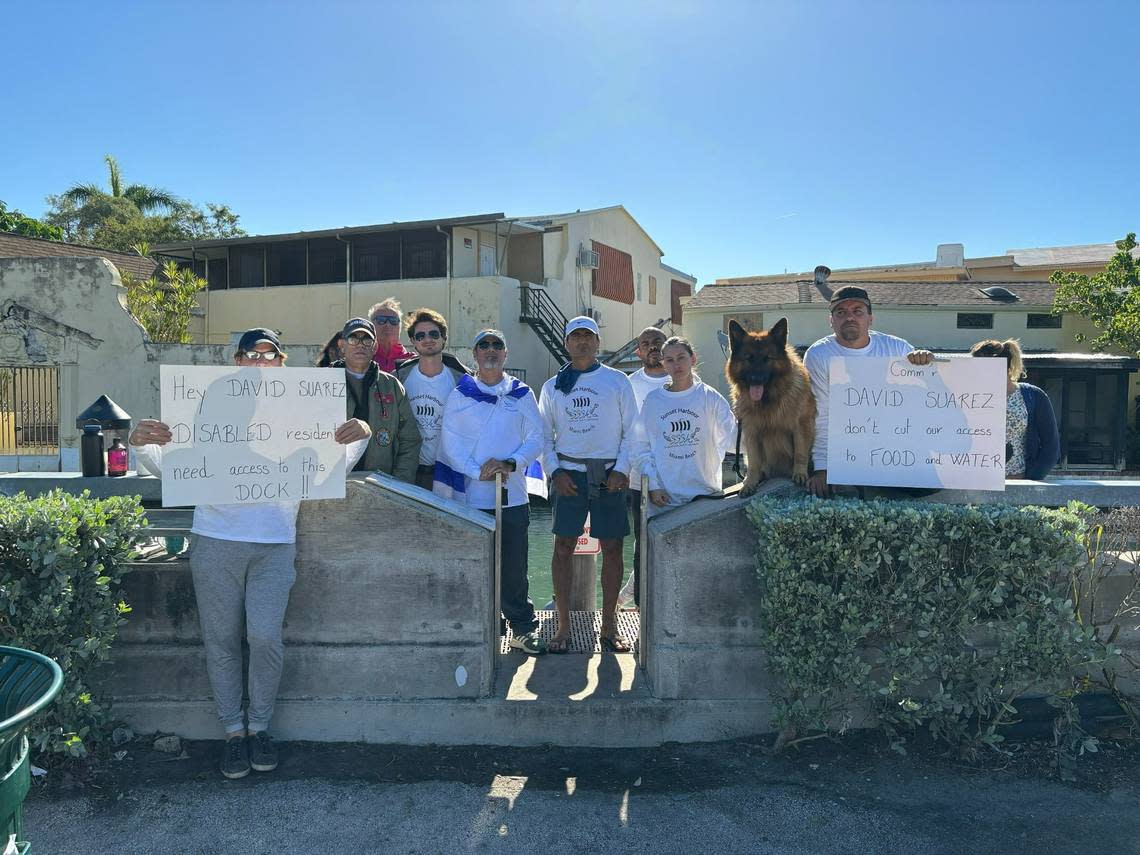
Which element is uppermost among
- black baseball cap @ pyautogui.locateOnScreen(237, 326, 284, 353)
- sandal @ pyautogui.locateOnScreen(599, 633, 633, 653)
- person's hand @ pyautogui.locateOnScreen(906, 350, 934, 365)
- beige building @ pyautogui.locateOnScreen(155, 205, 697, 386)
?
beige building @ pyautogui.locateOnScreen(155, 205, 697, 386)

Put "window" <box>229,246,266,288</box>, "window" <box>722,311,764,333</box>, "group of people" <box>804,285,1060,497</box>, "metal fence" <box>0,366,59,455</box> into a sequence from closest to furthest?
"group of people" <box>804,285,1060,497</box> < "metal fence" <box>0,366,59,455</box> < "window" <box>722,311,764,333</box> < "window" <box>229,246,266,288</box>

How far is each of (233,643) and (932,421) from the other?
384 centimetres

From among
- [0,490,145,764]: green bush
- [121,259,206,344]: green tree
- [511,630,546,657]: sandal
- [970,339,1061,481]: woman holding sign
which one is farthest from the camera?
[121,259,206,344]: green tree

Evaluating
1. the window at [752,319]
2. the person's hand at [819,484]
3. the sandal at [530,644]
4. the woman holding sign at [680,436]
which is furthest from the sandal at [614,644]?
the window at [752,319]

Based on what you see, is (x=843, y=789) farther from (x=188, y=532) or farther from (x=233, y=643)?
(x=188, y=532)

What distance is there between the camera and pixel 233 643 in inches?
151

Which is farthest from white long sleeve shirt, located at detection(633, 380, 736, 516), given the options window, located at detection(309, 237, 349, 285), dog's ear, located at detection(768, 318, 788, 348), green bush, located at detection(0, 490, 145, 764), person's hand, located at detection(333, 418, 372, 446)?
window, located at detection(309, 237, 349, 285)

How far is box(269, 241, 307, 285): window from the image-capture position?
26922 mm

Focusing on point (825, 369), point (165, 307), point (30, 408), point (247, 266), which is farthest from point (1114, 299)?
point (30, 408)

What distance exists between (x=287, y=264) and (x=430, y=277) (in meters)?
6.01

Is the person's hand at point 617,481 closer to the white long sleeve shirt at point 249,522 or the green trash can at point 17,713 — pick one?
the white long sleeve shirt at point 249,522

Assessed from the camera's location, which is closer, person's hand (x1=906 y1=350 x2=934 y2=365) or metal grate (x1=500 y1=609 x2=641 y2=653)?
person's hand (x1=906 y1=350 x2=934 y2=365)

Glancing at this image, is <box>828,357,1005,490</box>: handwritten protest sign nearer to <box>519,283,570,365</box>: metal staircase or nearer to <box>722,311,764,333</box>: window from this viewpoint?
<box>722,311,764,333</box>: window

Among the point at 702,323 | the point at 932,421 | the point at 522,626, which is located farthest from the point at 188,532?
the point at 702,323
